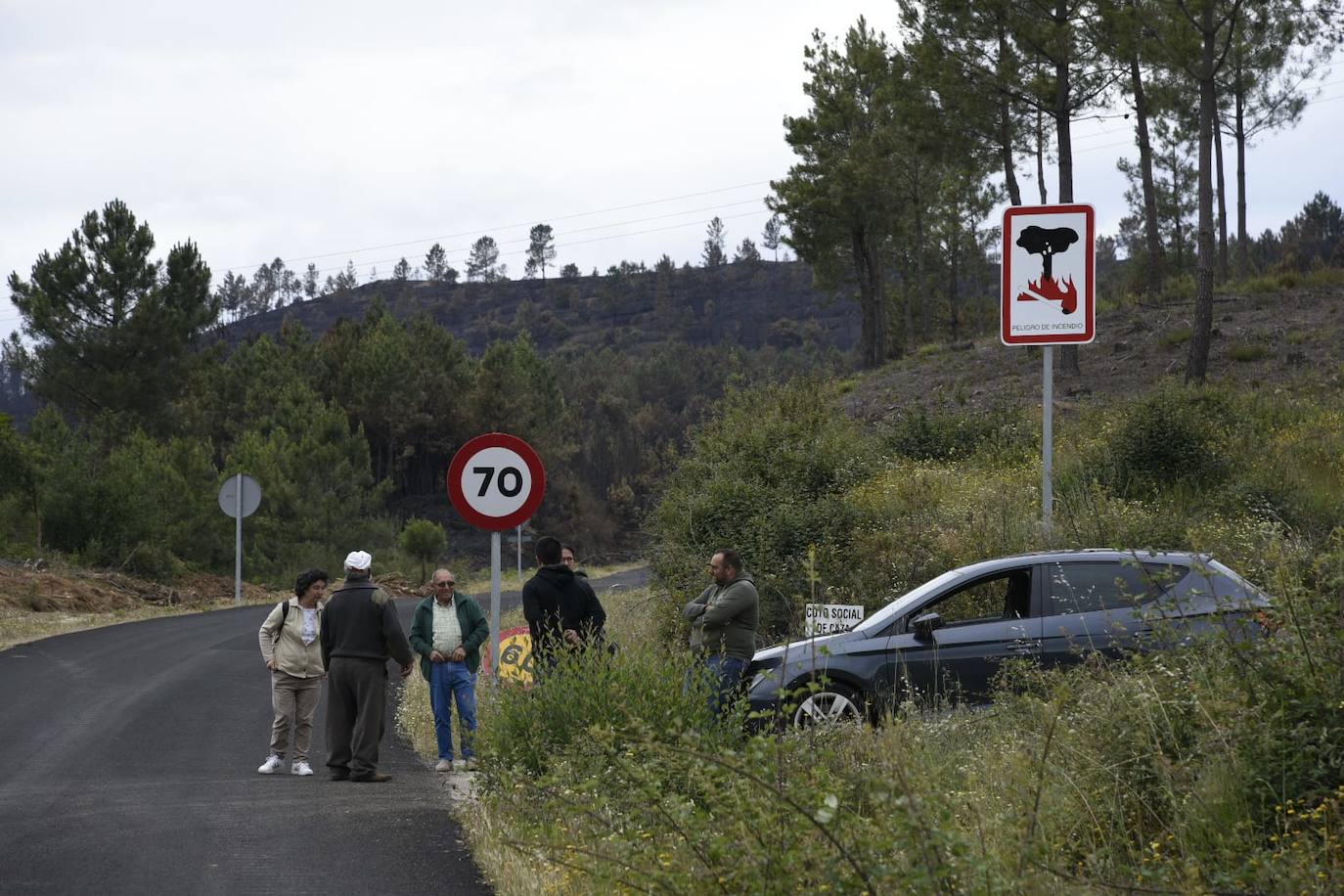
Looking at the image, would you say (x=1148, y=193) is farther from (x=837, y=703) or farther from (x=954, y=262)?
(x=837, y=703)

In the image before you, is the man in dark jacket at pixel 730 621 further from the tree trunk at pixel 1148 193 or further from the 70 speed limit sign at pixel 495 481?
the tree trunk at pixel 1148 193

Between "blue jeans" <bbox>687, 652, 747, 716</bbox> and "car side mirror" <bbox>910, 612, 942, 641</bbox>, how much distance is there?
1.34 m

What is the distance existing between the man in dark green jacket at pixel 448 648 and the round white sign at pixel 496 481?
73cm

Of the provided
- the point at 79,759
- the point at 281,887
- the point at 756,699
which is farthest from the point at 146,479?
the point at 281,887

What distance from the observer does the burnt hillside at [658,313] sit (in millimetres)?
171750

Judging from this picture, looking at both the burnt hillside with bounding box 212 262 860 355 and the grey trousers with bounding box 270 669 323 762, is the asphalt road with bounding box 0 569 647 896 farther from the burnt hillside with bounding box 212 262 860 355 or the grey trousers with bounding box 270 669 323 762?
the burnt hillside with bounding box 212 262 860 355

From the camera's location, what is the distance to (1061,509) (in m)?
16.7

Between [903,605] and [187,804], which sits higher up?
[903,605]

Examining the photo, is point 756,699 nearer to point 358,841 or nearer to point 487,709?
point 487,709

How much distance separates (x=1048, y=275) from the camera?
1293 centimetres

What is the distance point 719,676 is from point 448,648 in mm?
3978

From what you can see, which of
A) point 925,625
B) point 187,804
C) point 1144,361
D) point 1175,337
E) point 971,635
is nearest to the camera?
point 187,804

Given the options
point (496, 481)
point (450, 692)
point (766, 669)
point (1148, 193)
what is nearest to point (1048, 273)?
point (766, 669)

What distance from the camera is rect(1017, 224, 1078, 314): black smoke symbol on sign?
12844 millimetres
